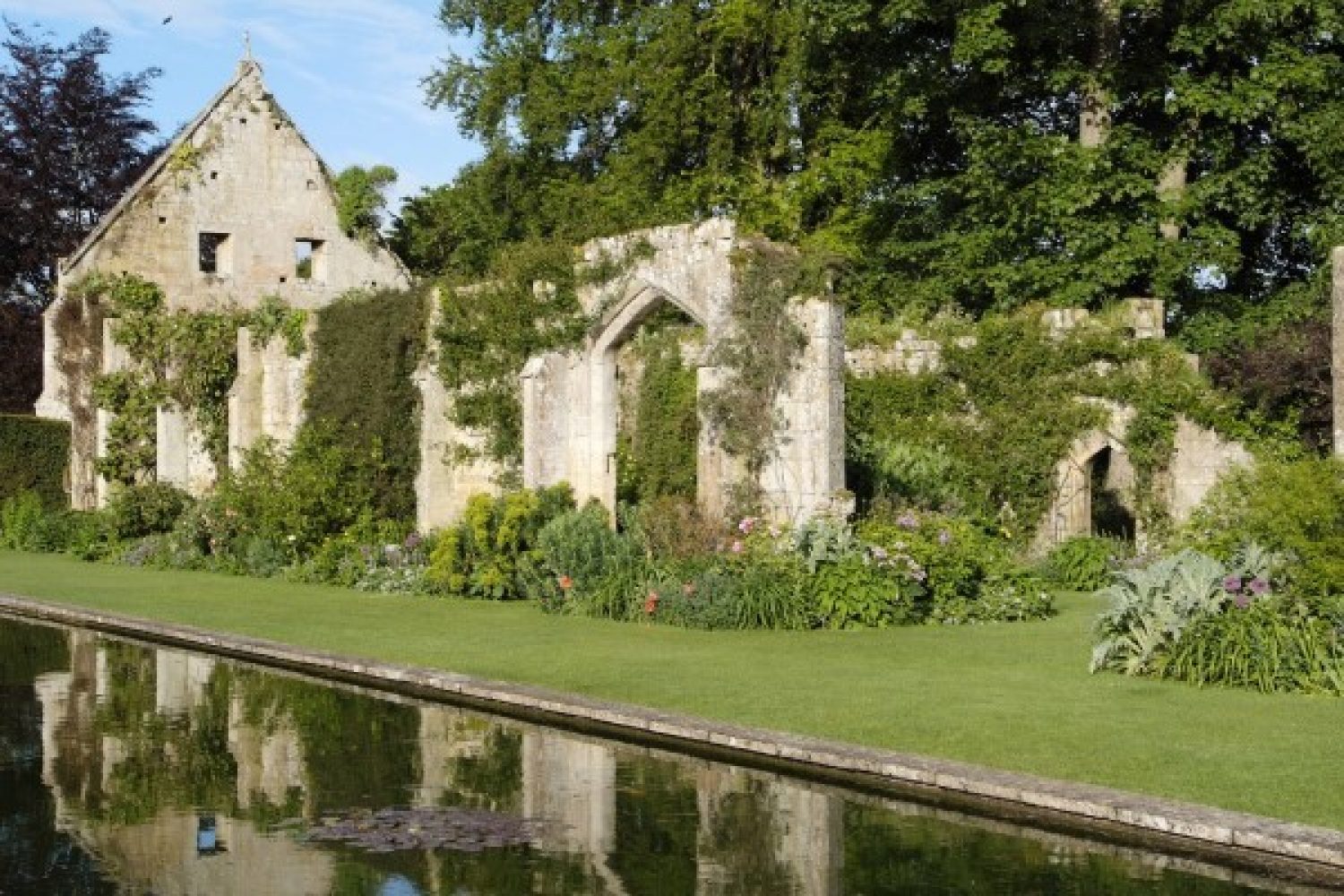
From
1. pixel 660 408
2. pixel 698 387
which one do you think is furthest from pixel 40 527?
pixel 698 387

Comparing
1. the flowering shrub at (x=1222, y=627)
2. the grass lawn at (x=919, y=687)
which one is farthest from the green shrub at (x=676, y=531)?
the flowering shrub at (x=1222, y=627)

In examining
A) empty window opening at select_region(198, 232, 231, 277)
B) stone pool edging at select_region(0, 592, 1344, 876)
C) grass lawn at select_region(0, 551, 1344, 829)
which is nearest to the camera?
stone pool edging at select_region(0, 592, 1344, 876)

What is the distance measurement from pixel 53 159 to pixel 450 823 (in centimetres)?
3504

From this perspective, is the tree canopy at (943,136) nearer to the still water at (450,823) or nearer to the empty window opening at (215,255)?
the empty window opening at (215,255)

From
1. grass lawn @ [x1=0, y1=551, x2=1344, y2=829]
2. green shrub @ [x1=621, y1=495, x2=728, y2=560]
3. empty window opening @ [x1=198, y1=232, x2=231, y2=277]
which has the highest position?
empty window opening @ [x1=198, y1=232, x2=231, y2=277]

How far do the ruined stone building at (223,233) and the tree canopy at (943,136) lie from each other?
117 inches

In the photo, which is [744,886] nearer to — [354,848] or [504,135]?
[354,848]

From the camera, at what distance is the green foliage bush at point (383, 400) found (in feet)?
73.7

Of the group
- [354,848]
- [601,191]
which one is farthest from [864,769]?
[601,191]

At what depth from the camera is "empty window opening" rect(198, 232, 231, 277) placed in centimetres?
3162

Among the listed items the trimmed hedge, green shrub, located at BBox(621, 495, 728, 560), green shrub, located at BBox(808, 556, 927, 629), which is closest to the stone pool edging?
green shrub, located at BBox(621, 495, 728, 560)

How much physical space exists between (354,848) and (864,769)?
103 inches

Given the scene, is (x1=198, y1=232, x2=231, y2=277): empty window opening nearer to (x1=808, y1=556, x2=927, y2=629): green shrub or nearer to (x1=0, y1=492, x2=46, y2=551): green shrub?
(x1=0, y1=492, x2=46, y2=551): green shrub

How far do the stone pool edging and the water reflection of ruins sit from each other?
35cm
